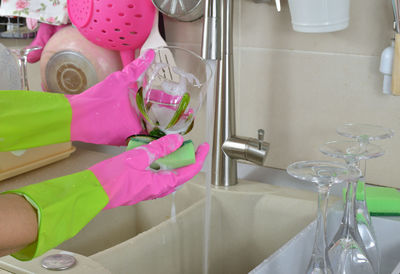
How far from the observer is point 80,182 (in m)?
0.64

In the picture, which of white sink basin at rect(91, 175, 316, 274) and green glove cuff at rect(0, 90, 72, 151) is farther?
white sink basin at rect(91, 175, 316, 274)

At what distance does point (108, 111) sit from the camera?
83 centimetres

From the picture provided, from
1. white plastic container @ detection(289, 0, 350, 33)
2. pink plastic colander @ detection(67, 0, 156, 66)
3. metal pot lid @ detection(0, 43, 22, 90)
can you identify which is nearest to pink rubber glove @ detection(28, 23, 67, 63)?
pink plastic colander @ detection(67, 0, 156, 66)

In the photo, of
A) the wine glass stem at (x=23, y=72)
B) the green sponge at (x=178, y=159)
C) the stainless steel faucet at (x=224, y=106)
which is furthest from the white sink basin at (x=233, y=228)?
the wine glass stem at (x=23, y=72)

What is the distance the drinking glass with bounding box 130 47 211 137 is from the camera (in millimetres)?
814

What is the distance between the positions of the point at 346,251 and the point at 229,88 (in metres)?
0.41

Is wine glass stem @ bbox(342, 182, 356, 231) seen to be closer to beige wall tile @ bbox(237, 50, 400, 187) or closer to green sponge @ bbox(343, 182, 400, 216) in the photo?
green sponge @ bbox(343, 182, 400, 216)

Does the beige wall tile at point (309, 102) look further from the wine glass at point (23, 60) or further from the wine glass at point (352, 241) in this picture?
the wine glass at point (23, 60)

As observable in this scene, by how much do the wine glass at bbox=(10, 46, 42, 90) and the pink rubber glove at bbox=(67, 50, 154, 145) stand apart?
436 mm

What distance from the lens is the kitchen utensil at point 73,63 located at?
46.0 inches

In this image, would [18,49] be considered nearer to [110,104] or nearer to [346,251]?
[110,104]

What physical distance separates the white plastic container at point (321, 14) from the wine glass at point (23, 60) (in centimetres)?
64

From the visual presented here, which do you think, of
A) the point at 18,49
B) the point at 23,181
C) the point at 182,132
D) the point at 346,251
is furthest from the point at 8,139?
the point at 18,49

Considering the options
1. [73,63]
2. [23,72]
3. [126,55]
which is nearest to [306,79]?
[126,55]
